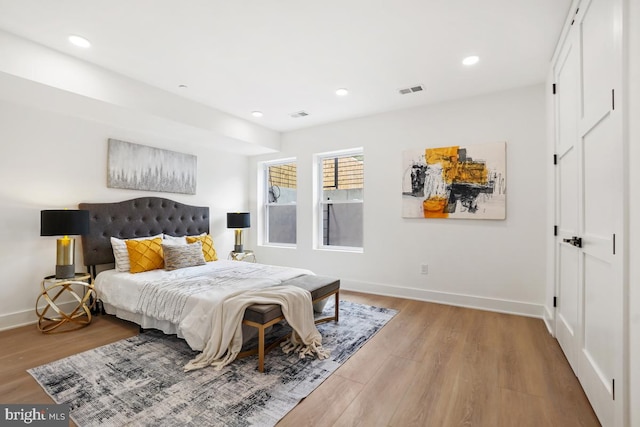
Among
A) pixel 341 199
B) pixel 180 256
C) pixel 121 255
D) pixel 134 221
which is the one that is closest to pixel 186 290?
pixel 180 256

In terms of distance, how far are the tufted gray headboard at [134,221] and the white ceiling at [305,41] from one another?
1.56 metres

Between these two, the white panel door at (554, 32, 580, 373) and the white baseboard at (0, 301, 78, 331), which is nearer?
the white panel door at (554, 32, 580, 373)

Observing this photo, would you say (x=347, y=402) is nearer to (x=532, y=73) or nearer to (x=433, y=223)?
(x=433, y=223)

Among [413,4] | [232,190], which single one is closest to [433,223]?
[413,4]

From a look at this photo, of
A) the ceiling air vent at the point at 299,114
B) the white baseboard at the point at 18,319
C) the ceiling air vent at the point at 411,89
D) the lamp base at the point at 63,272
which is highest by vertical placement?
the ceiling air vent at the point at 411,89

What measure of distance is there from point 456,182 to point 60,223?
429 cm

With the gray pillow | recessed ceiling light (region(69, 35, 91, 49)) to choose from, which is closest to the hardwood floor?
the gray pillow

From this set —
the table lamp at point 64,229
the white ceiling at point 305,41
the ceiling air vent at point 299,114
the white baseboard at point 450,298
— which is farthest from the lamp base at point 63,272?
the white baseboard at point 450,298

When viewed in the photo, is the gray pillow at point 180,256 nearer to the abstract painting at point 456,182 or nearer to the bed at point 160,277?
the bed at point 160,277

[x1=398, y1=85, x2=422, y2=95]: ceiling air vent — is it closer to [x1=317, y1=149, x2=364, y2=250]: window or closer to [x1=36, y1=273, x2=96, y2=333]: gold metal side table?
[x1=317, y1=149, x2=364, y2=250]: window

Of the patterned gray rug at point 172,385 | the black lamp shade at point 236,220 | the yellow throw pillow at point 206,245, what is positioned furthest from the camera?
the black lamp shade at point 236,220

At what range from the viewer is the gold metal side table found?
2867mm

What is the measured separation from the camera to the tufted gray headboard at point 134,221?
11.1ft

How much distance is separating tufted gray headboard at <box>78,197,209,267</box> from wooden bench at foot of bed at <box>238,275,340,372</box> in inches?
87.5
